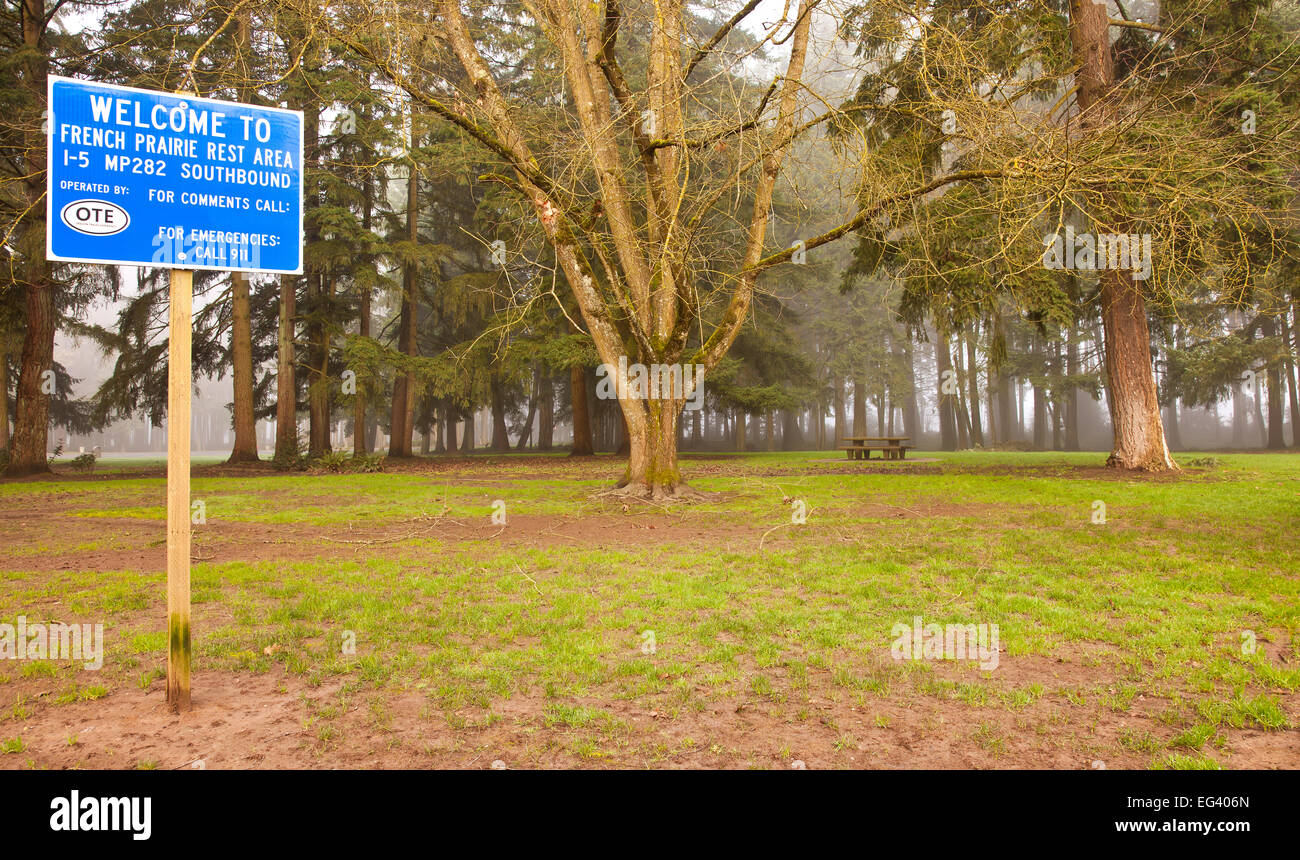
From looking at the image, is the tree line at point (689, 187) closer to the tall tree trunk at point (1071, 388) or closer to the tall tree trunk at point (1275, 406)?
the tall tree trunk at point (1275, 406)

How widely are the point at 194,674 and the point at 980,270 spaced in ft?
43.4

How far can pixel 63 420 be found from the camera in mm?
28469

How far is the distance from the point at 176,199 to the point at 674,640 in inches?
166

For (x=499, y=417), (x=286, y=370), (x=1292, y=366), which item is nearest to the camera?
(x=286, y=370)

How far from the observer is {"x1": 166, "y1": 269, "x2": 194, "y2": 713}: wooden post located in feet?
13.1

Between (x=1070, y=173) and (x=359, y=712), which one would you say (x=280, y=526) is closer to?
(x=359, y=712)

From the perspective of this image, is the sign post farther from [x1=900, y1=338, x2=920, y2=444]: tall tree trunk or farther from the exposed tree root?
[x1=900, y1=338, x2=920, y2=444]: tall tree trunk

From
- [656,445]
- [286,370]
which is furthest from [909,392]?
[656,445]

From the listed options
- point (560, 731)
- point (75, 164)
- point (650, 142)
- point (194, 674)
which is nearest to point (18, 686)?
point (194, 674)

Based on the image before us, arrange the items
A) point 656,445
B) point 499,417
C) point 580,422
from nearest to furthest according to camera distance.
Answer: point 656,445
point 580,422
point 499,417
